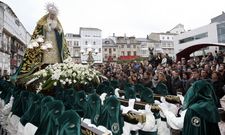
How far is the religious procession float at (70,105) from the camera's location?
4691mm

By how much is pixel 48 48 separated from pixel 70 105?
5.50 meters

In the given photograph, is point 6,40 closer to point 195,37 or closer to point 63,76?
point 195,37

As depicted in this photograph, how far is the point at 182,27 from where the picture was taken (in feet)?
329

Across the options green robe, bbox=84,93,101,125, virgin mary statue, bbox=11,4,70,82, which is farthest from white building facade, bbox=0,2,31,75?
green robe, bbox=84,93,101,125

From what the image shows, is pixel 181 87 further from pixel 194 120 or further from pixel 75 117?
pixel 75 117

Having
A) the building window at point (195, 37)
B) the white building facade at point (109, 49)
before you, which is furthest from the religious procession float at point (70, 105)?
the white building facade at point (109, 49)

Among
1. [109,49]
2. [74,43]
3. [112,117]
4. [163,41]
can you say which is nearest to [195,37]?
[163,41]

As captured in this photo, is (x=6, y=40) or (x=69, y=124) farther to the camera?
(x=6, y=40)

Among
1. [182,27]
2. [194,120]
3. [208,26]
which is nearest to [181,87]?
[194,120]

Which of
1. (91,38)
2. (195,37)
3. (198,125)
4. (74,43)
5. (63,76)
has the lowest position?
(198,125)

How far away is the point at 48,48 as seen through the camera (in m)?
12.2

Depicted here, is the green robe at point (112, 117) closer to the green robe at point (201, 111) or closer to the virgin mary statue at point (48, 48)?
the green robe at point (201, 111)

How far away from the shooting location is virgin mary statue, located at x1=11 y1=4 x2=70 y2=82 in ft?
40.4

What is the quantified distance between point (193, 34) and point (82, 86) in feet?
138
